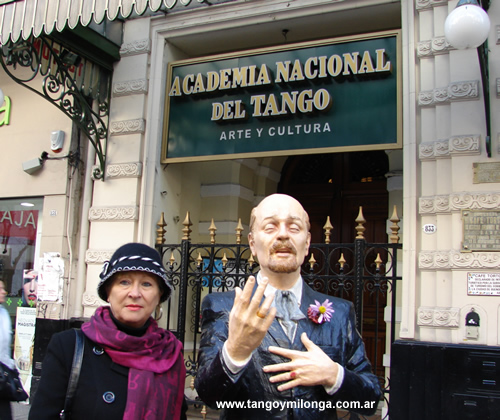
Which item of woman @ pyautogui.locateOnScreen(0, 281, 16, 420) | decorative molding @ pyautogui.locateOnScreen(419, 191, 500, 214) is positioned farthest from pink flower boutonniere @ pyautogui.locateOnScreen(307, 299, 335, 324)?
decorative molding @ pyautogui.locateOnScreen(419, 191, 500, 214)

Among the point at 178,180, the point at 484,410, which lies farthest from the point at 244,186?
the point at 484,410

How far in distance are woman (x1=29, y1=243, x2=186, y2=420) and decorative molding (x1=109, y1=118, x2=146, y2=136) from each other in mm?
4368

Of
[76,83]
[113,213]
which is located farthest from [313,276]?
[76,83]

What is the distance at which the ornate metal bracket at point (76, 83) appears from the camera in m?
6.01

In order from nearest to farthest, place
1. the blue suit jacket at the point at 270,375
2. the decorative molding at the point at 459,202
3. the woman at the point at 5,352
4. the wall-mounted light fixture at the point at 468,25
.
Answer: the blue suit jacket at the point at 270,375
the woman at the point at 5,352
the wall-mounted light fixture at the point at 468,25
the decorative molding at the point at 459,202

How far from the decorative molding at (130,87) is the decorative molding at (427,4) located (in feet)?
10.7

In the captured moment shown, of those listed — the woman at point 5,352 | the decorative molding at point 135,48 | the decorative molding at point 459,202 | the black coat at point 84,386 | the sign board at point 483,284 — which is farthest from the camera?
the decorative molding at point 135,48

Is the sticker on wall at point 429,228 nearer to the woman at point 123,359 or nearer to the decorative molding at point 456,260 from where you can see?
the decorative molding at point 456,260

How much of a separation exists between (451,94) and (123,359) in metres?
4.10

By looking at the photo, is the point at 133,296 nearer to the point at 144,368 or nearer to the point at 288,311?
the point at 144,368

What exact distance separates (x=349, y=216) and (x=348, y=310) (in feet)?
17.5

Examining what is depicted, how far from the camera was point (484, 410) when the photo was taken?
14.4 ft

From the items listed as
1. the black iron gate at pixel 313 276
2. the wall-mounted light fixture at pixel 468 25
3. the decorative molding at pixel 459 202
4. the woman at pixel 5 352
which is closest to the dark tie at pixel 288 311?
the woman at pixel 5 352

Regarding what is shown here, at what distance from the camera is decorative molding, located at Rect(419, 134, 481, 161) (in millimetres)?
4812
